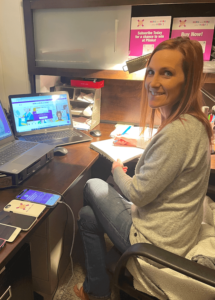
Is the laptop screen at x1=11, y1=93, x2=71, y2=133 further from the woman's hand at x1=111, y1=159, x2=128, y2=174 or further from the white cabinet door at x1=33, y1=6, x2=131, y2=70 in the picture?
the woman's hand at x1=111, y1=159, x2=128, y2=174

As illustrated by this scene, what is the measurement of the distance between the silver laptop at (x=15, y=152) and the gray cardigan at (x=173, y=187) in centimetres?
50

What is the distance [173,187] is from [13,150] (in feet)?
2.78

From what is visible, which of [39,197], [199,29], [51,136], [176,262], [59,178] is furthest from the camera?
[51,136]

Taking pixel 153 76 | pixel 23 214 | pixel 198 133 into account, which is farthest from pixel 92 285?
pixel 153 76

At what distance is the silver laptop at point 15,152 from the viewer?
103cm

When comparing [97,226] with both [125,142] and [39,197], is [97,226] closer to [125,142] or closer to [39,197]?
[39,197]

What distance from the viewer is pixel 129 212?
1.08 m

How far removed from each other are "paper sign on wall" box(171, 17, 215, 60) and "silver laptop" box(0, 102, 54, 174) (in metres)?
1.11

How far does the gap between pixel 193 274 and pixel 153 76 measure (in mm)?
709

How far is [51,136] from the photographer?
1572 millimetres

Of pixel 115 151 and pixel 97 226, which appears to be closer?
pixel 97 226

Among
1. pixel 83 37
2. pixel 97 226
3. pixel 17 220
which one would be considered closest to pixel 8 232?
pixel 17 220

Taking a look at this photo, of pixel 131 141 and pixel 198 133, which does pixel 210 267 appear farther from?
pixel 131 141

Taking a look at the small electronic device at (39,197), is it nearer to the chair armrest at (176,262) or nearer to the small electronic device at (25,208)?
the small electronic device at (25,208)
